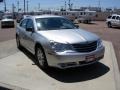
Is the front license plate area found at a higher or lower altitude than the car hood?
lower

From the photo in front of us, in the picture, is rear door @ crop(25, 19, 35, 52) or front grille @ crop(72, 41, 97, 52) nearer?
front grille @ crop(72, 41, 97, 52)

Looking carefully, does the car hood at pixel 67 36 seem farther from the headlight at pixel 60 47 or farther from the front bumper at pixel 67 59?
the front bumper at pixel 67 59

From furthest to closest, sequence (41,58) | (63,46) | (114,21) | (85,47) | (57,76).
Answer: (114,21)
(41,58)
(57,76)
(85,47)
(63,46)

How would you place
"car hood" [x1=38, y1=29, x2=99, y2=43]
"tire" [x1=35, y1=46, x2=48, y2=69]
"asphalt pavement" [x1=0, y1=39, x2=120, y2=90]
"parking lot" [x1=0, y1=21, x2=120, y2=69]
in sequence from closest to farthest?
"asphalt pavement" [x1=0, y1=39, x2=120, y2=90] → "car hood" [x1=38, y1=29, x2=99, y2=43] → "tire" [x1=35, y1=46, x2=48, y2=69] → "parking lot" [x1=0, y1=21, x2=120, y2=69]

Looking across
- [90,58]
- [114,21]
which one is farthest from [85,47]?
[114,21]

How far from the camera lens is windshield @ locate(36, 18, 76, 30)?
834cm

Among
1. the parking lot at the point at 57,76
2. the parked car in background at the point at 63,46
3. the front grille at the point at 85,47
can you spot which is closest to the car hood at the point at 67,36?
the parked car in background at the point at 63,46

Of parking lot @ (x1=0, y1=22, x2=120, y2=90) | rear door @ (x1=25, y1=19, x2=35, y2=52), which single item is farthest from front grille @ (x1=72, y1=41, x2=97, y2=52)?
rear door @ (x1=25, y1=19, x2=35, y2=52)

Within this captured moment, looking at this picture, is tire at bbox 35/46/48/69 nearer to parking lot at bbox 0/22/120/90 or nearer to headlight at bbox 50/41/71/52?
parking lot at bbox 0/22/120/90

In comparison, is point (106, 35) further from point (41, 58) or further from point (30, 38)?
point (41, 58)

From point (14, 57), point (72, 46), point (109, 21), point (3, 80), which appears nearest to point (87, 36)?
point (72, 46)

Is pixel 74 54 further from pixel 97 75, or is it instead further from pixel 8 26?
pixel 8 26

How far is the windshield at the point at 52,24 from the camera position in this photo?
8.34 m

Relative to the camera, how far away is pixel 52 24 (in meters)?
8.55
